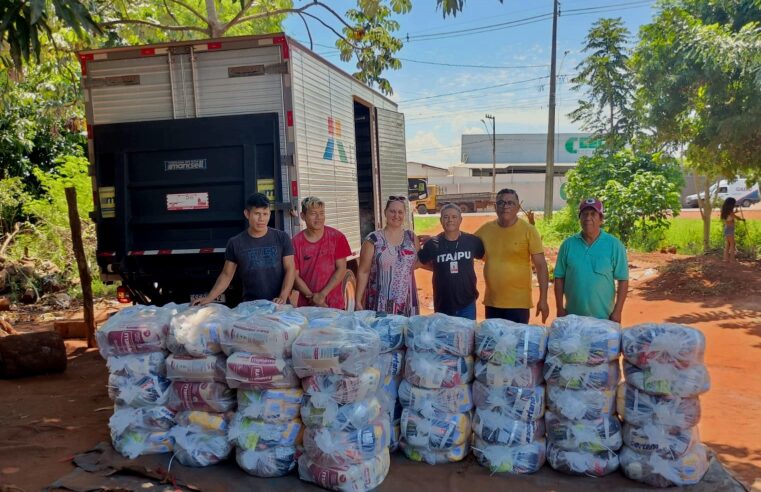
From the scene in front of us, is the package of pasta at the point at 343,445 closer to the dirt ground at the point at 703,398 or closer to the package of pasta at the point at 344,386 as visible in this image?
the package of pasta at the point at 344,386

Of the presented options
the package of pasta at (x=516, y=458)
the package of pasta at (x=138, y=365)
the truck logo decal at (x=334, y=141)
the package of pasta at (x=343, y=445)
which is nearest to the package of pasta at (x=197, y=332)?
the package of pasta at (x=138, y=365)

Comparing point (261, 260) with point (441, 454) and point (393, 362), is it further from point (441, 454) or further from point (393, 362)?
point (441, 454)

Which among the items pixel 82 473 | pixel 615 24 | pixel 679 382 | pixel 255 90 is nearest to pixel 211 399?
pixel 82 473

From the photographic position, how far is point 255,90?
5.82m

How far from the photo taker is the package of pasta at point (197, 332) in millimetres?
3672

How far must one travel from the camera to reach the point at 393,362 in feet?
12.5

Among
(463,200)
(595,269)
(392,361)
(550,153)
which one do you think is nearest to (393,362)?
(392,361)

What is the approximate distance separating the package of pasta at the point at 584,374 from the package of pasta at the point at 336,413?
1.05 metres

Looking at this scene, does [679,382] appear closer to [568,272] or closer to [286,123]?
[568,272]

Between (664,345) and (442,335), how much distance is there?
3.94ft

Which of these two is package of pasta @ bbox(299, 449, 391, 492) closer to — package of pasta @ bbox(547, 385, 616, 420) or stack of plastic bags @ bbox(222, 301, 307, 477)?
stack of plastic bags @ bbox(222, 301, 307, 477)

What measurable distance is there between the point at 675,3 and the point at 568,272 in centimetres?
902

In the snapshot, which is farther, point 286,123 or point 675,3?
point 675,3

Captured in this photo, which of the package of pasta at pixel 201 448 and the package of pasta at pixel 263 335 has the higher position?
the package of pasta at pixel 263 335
